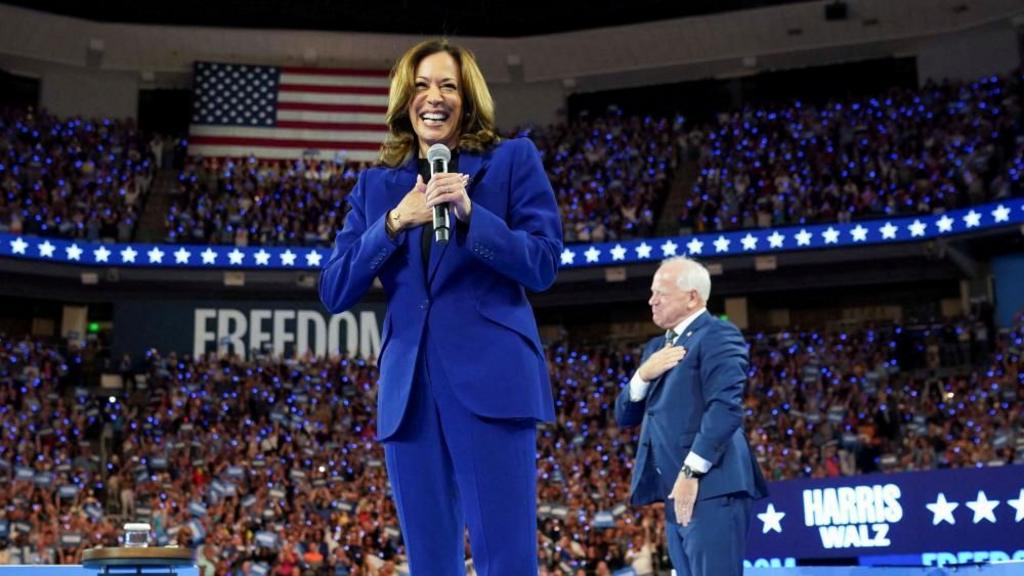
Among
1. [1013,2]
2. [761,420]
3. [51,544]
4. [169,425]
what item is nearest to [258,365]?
[169,425]

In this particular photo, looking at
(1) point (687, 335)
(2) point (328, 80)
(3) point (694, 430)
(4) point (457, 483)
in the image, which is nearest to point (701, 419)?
(3) point (694, 430)

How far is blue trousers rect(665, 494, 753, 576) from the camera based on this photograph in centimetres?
407

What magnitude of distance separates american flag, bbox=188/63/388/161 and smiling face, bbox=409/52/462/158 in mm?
25615

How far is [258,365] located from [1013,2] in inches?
726

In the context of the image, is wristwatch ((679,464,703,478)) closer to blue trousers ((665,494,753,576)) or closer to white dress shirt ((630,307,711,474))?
blue trousers ((665,494,753,576))

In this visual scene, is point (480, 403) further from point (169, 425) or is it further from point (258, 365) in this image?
point (258, 365)

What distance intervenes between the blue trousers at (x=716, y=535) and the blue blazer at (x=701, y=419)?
0.05m

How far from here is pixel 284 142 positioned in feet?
92.7

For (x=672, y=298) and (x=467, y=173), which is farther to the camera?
(x=672, y=298)

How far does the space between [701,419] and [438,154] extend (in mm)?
2020

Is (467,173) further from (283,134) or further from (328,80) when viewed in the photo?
(328,80)

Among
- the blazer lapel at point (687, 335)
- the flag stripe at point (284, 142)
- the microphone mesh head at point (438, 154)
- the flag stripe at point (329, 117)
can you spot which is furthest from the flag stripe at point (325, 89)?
the microphone mesh head at point (438, 154)

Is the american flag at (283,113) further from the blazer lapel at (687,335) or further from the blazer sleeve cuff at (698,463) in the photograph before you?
the blazer sleeve cuff at (698,463)

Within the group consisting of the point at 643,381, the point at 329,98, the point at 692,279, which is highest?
the point at 329,98
